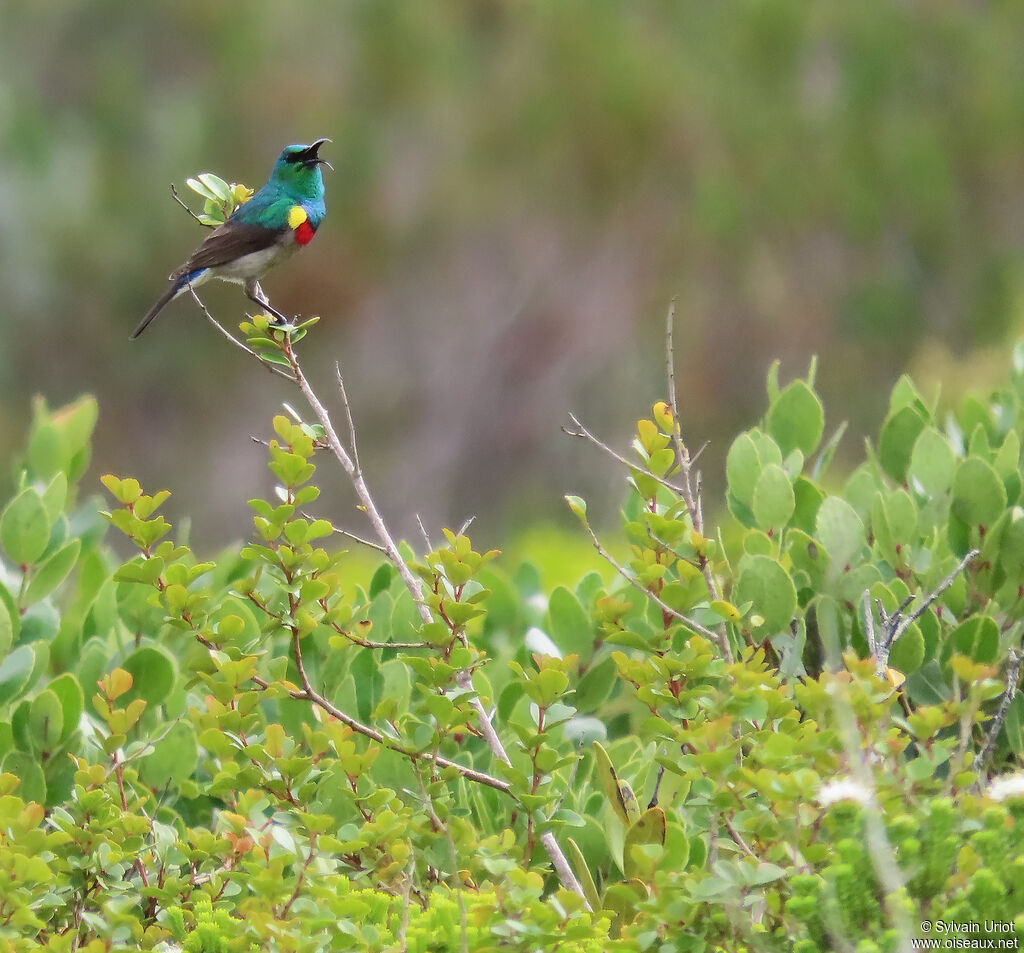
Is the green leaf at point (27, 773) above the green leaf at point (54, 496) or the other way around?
the other way around

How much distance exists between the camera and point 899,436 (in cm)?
293

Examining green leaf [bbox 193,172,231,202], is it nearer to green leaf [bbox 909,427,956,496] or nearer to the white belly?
the white belly

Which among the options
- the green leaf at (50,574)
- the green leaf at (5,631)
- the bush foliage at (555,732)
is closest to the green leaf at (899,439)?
the bush foliage at (555,732)

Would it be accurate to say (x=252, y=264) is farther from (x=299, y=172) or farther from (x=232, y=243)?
(x=299, y=172)

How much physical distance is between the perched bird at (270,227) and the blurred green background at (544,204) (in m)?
10.0

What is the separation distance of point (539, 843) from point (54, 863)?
2.33 feet

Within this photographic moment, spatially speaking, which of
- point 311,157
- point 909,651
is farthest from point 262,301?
point 909,651

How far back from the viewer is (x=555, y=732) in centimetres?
246

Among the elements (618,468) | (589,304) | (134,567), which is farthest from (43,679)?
(589,304)

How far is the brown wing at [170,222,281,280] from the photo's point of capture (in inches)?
111

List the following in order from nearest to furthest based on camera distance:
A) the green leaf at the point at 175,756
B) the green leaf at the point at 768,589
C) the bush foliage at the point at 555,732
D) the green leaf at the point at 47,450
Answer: the bush foliage at the point at 555,732
the green leaf at the point at 768,589
the green leaf at the point at 175,756
the green leaf at the point at 47,450

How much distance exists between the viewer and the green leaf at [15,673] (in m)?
2.43

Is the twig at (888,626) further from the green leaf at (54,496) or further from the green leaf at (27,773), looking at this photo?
the green leaf at (54,496)

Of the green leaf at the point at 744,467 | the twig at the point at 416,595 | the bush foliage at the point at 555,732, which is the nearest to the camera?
the bush foliage at the point at 555,732
